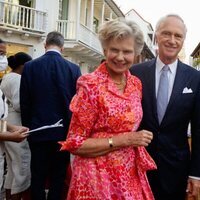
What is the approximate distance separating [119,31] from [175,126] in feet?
2.86

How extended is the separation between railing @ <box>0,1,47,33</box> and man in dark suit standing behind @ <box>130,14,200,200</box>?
50.0ft

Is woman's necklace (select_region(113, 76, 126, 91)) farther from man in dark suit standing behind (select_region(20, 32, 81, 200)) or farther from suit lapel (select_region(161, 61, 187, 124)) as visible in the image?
man in dark suit standing behind (select_region(20, 32, 81, 200))

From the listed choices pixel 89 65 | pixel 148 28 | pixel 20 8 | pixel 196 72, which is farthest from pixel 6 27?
pixel 148 28

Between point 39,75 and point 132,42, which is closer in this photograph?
point 132,42

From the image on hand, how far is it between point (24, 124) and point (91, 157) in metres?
2.42

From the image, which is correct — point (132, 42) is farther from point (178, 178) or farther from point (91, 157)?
point (178, 178)

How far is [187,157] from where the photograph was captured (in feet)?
9.66

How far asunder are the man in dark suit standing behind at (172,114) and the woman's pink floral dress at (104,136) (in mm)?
411

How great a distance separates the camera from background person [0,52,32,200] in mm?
4762

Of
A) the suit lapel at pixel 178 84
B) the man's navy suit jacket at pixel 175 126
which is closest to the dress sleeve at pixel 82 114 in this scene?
the man's navy suit jacket at pixel 175 126

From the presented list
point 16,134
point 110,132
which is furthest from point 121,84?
point 16,134

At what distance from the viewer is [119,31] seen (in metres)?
2.39

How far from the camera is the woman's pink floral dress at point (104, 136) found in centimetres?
234

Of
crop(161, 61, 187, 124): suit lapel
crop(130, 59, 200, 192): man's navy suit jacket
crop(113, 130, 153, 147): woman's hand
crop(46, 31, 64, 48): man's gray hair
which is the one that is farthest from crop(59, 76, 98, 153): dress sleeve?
crop(46, 31, 64, 48): man's gray hair
